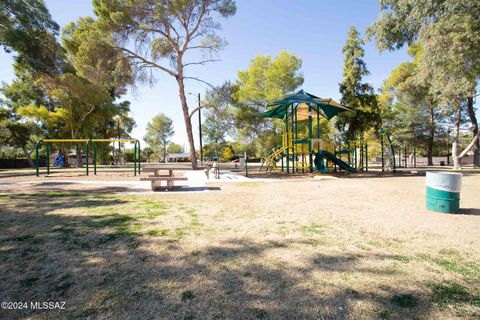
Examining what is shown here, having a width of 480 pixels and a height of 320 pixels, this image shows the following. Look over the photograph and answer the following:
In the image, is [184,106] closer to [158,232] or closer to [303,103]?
[303,103]

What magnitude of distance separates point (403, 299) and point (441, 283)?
1.90 feet

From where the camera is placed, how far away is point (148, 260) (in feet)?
9.99

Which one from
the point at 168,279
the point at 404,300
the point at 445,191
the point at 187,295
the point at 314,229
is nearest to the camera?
the point at 404,300

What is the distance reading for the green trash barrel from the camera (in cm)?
521

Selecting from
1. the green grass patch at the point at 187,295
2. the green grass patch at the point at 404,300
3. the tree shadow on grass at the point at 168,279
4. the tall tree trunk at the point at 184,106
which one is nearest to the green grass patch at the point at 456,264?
the tree shadow on grass at the point at 168,279

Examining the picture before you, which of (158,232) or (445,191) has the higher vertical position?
(445,191)

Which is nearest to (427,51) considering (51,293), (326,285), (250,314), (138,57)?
(326,285)

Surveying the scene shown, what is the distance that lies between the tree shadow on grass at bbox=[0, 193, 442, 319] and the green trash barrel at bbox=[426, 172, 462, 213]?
3.38 metres

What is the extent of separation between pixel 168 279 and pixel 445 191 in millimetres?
5691

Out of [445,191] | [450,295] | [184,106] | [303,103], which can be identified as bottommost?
[450,295]

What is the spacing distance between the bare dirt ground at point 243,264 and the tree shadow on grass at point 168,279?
1 cm

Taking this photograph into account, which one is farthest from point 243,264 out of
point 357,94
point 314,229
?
point 357,94

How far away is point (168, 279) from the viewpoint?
8.46 feet

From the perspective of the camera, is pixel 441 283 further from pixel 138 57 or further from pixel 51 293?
pixel 138 57
